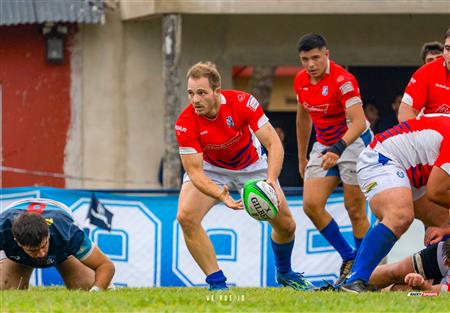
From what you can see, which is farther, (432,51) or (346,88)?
(432,51)

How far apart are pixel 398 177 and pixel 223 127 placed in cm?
169

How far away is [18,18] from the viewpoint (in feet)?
64.1

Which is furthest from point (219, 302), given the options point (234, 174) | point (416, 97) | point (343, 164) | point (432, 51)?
point (432, 51)

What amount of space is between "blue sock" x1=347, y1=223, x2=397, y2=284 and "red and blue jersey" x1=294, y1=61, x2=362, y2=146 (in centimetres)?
257

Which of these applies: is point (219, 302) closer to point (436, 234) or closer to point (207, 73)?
point (207, 73)

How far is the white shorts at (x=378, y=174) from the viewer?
1058cm

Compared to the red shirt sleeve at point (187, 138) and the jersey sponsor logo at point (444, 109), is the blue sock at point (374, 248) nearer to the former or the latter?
the red shirt sleeve at point (187, 138)

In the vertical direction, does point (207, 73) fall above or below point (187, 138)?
above

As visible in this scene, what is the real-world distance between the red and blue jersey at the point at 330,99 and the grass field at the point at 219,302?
9.29 ft

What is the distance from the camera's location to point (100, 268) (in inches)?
468

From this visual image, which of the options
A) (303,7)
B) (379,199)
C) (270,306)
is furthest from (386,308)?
(303,7)

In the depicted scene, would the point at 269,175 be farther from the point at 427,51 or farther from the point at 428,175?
the point at 427,51

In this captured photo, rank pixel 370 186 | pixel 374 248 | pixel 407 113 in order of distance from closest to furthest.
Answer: pixel 374 248
pixel 370 186
pixel 407 113

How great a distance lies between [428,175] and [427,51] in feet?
10.8
